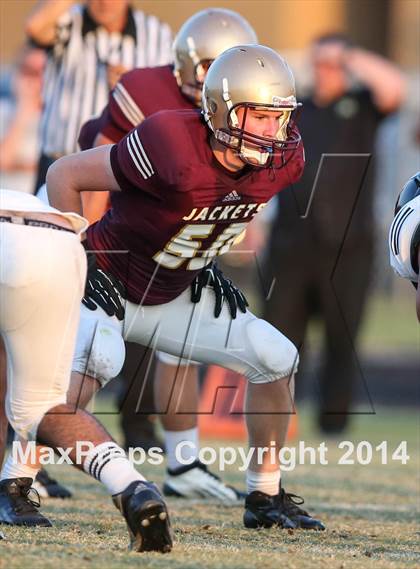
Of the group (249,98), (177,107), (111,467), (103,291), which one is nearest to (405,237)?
(249,98)

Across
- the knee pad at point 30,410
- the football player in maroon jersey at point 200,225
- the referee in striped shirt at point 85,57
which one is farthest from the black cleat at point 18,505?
the referee in striped shirt at point 85,57

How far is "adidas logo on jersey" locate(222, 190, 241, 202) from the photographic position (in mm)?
4680

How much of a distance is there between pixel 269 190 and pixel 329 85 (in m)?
4.84

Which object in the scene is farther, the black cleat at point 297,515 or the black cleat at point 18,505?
the black cleat at point 297,515

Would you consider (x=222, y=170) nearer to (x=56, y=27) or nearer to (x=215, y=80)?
(x=215, y=80)

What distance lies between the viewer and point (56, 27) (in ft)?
23.0

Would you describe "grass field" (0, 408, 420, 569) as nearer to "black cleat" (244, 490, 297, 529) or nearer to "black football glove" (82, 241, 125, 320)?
"black cleat" (244, 490, 297, 529)

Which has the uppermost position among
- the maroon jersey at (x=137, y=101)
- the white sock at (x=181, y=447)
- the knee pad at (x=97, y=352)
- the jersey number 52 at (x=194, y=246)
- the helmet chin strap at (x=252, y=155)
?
the maroon jersey at (x=137, y=101)

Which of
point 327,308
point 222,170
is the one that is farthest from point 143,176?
point 327,308

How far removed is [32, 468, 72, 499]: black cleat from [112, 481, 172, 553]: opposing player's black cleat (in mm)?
1858

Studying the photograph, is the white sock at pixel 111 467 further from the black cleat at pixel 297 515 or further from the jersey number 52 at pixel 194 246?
the black cleat at pixel 297 515

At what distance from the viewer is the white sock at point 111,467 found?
4.04 metres

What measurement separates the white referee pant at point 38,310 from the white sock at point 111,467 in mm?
204

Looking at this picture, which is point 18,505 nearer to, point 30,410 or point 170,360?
point 30,410
